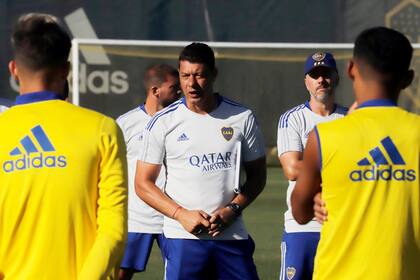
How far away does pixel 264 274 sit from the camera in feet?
32.0

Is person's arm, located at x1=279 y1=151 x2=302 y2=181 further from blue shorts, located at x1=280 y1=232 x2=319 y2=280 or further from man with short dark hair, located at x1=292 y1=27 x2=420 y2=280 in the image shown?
man with short dark hair, located at x1=292 y1=27 x2=420 y2=280

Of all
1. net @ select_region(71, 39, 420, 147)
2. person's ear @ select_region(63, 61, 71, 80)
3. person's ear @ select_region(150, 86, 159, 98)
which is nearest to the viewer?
person's ear @ select_region(63, 61, 71, 80)

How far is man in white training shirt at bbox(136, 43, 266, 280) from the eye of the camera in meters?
6.63

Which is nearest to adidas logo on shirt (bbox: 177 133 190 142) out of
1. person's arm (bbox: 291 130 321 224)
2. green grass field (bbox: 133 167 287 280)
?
person's arm (bbox: 291 130 321 224)

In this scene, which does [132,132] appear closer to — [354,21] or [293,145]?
[293,145]

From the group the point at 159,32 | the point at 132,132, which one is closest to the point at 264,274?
the point at 132,132

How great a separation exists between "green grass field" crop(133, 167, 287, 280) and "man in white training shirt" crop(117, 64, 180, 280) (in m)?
1.13

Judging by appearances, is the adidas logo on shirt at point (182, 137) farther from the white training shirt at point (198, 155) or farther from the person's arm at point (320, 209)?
the person's arm at point (320, 209)

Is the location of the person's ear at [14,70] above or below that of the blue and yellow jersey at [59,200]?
above

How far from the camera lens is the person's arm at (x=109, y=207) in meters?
3.68

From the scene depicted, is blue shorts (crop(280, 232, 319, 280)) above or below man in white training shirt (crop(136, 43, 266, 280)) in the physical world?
below

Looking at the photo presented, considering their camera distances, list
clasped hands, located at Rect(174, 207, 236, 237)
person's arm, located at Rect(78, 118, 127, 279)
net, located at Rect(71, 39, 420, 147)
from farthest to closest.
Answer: net, located at Rect(71, 39, 420, 147)
clasped hands, located at Rect(174, 207, 236, 237)
person's arm, located at Rect(78, 118, 127, 279)

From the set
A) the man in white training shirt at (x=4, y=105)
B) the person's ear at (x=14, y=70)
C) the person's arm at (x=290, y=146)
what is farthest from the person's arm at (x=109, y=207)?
the person's arm at (x=290, y=146)

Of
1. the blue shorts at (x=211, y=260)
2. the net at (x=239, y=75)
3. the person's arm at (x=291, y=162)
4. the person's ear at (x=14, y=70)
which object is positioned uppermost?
the net at (x=239, y=75)
